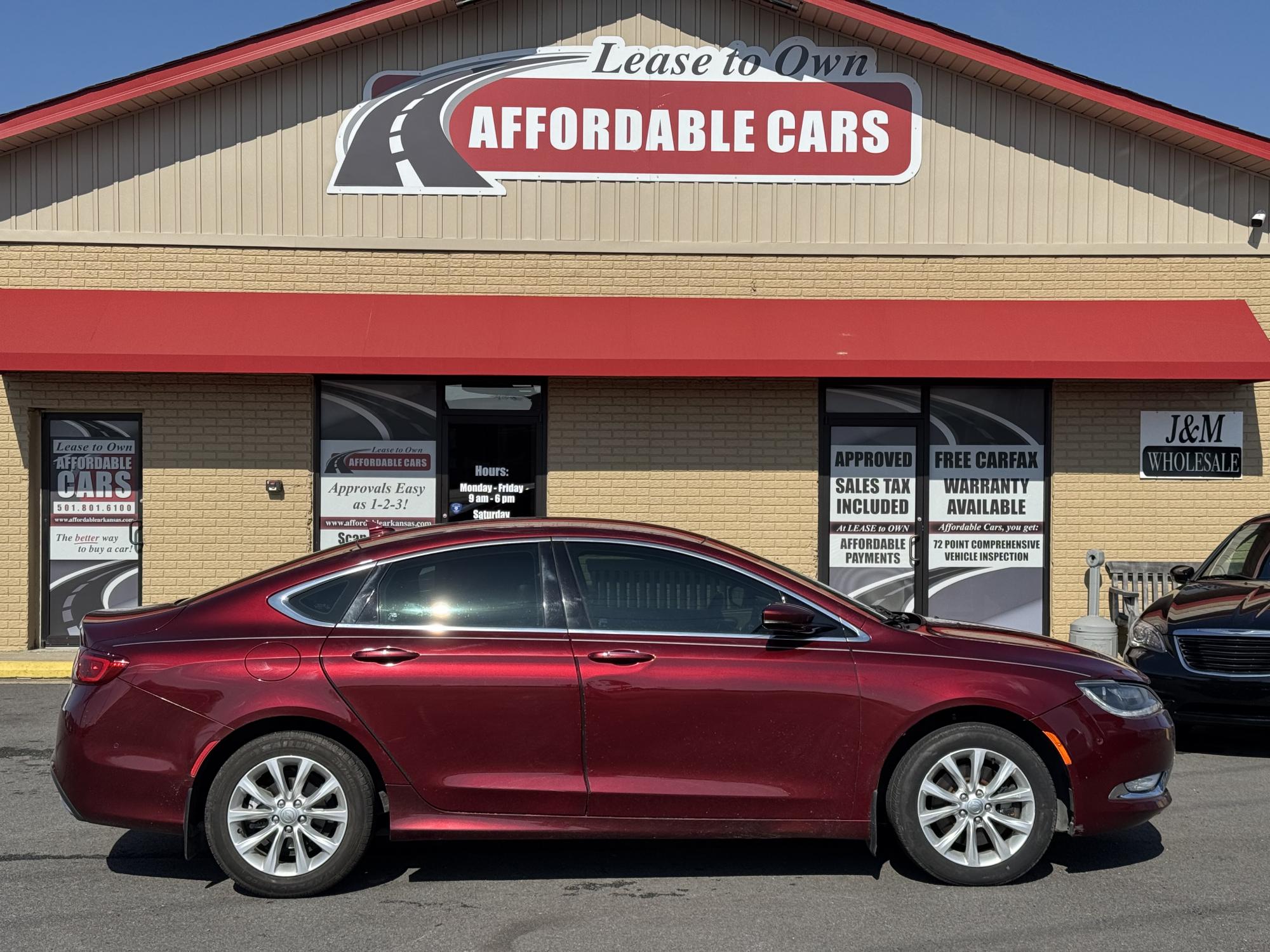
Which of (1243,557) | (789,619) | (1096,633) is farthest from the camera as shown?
(1096,633)

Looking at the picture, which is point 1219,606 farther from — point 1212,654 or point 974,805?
point 974,805

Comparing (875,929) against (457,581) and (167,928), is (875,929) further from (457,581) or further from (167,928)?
(167,928)

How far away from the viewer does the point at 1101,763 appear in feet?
17.0

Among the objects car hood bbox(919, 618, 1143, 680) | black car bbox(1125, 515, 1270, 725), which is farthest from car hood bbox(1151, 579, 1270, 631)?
car hood bbox(919, 618, 1143, 680)

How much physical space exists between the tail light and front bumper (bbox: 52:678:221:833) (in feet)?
0.14

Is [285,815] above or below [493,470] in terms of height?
below

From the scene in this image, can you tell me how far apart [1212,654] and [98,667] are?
6.40m

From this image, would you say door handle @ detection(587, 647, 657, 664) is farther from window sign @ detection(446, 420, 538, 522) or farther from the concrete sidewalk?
the concrete sidewalk

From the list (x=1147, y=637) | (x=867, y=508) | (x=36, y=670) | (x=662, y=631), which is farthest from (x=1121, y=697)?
(x=36, y=670)

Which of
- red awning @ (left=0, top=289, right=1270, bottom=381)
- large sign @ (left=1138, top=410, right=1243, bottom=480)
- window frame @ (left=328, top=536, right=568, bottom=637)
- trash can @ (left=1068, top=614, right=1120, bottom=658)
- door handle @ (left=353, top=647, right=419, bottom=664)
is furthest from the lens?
large sign @ (left=1138, top=410, right=1243, bottom=480)

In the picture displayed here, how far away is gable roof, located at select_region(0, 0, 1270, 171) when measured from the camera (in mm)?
11195

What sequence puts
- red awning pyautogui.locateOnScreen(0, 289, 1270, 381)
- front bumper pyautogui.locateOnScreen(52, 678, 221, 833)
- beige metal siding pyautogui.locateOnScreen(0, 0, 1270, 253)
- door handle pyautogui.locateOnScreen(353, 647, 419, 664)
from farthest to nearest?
beige metal siding pyautogui.locateOnScreen(0, 0, 1270, 253) → red awning pyautogui.locateOnScreen(0, 289, 1270, 381) → door handle pyautogui.locateOnScreen(353, 647, 419, 664) → front bumper pyautogui.locateOnScreen(52, 678, 221, 833)

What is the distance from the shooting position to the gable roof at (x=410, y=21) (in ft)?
36.7

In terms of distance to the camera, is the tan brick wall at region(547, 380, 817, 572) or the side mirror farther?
the tan brick wall at region(547, 380, 817, 572)
